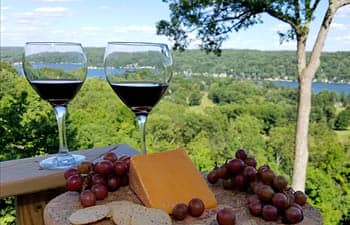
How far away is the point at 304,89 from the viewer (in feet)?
15.9

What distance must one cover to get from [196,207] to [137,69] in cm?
25

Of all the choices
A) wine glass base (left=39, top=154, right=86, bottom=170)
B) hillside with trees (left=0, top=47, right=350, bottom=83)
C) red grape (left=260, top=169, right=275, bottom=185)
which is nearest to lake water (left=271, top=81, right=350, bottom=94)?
hillside with trees (left=0, top=47, right=350, bottom=83)

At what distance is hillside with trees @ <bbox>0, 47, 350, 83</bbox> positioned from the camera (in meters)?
4.50

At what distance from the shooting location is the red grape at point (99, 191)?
0.63 m

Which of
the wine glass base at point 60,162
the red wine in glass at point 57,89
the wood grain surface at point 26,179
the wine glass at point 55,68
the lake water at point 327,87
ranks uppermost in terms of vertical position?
the wine glass at point 55,68

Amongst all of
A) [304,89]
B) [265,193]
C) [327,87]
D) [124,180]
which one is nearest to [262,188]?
[265,193]

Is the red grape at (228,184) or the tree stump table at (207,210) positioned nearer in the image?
the tree stump table at (207,210)

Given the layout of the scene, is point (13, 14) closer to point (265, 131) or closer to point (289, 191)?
point (265, 131)

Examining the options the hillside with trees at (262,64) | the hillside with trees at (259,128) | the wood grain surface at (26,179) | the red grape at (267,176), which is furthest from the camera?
the hillside with trees at (259,128)

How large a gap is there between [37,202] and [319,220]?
610mm

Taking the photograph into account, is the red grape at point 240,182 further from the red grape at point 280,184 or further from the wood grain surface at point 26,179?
the wood grain surface at point 26,179

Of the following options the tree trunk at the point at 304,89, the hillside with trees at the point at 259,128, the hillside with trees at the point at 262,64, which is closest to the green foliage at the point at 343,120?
the hillside with trees at the point at 259,128

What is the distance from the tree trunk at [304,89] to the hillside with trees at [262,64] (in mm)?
152

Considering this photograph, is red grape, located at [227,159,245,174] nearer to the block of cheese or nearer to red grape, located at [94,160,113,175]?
the block of cheese
